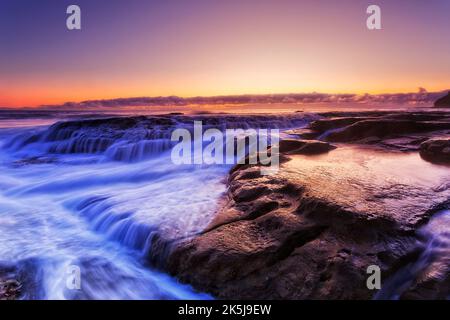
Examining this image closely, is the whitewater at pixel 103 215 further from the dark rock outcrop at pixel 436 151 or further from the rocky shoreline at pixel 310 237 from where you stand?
the dark rock outcrop at pixel 436 151

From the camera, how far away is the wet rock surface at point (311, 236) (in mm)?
3455

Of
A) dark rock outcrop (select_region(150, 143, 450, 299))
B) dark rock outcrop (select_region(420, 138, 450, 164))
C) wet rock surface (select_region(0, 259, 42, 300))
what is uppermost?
dark rock outcrop (select_region(420, 138, 450, 164))

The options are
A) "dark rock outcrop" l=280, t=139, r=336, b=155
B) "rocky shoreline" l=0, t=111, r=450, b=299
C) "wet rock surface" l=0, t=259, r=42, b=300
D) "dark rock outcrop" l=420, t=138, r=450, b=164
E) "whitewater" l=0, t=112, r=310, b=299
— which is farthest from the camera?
"dark rock outcrop" l=280, t=139, r=336, b=155

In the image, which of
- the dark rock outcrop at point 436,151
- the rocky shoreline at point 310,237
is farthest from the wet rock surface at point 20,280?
the dark rock outcrop at point 436,151

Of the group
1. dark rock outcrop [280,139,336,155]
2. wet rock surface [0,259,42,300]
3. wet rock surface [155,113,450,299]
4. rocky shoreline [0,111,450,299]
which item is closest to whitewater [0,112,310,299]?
wet rock surface [0,259,42,300]

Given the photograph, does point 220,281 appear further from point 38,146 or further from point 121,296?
point 38,146

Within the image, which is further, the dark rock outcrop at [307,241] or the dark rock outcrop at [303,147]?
the dark rock outcrop at [303,147]

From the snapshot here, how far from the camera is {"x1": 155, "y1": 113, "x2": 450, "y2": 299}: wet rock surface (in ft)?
11.3

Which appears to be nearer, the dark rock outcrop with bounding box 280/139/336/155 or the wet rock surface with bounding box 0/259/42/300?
the wet rock surface with bounding box 0/259/42/300

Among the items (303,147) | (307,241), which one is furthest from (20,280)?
(303,147)

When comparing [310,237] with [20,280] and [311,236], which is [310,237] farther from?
[20,280]

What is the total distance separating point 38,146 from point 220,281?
14786mm

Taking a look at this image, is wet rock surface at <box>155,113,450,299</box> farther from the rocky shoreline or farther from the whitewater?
the whitewater

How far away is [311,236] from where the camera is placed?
3986 mm
